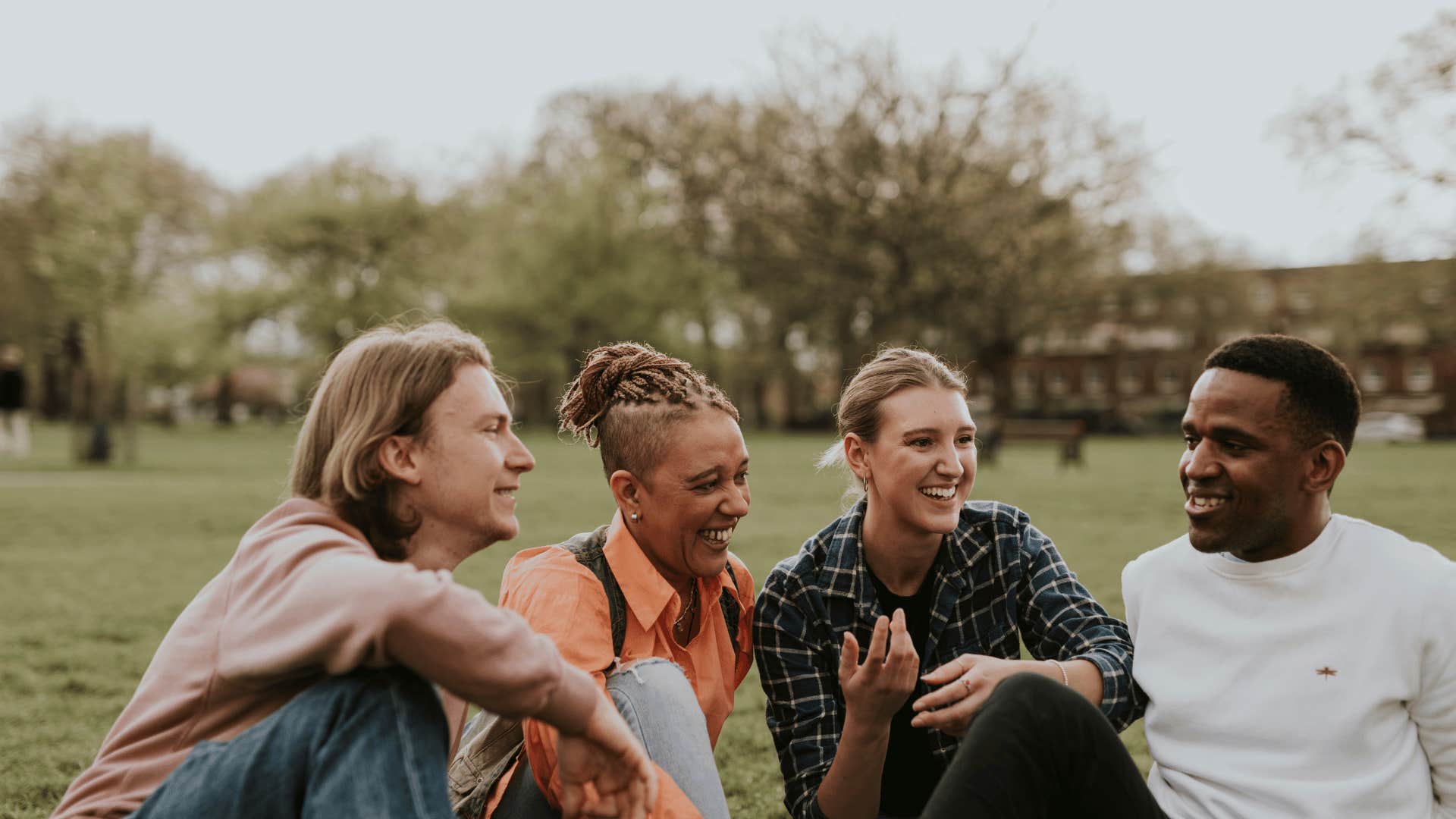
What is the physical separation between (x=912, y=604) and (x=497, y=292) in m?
43.3

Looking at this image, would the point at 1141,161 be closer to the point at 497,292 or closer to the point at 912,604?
the point at 497,292

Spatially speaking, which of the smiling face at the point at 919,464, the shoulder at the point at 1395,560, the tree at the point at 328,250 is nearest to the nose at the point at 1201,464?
the shoulder at the point at 1395,560

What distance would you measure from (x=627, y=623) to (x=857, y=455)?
0.92 m

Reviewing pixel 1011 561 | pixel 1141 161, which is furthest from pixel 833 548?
pixel 1141 161

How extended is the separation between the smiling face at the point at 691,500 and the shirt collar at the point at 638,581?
0.24 ft

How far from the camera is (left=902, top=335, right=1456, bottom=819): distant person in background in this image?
2121 mm

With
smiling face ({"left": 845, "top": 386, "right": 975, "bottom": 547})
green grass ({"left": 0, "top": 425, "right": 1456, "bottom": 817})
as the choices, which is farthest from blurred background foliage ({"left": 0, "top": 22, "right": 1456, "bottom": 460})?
smiling face ({"left": 845, "top": 386, "right": 975, "bottom": 547})

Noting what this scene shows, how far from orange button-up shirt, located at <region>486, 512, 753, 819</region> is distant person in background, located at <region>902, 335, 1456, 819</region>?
0.80 m

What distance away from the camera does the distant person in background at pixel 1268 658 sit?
2121mm

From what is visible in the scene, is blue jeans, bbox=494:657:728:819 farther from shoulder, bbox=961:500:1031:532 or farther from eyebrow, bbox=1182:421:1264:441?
eyebrow, bbox=1182:421:1264:441

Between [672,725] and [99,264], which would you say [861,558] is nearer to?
[672,725]

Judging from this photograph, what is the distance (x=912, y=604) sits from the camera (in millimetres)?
3119

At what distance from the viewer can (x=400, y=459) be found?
229cm

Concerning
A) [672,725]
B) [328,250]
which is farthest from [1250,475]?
[328,250]
